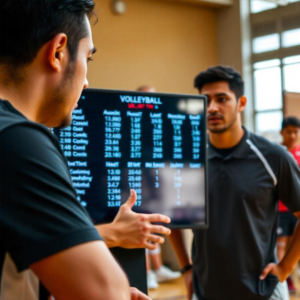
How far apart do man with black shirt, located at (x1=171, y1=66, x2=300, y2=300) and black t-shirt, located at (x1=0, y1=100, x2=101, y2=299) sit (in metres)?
1.71

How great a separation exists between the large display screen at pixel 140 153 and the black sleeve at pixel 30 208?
0.94m

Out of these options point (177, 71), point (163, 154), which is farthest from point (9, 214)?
point (177, 71)

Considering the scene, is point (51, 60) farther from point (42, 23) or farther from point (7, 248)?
point (7, 248)

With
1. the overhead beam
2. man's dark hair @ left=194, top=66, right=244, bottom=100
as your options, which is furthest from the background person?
the overhead beam

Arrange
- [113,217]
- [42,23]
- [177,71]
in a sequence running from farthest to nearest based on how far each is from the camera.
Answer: [177,71] < [113,217] < [42,23]

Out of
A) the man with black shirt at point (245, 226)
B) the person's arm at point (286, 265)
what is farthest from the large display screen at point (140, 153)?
the person's arm at point (286, 265)

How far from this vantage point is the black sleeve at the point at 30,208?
0.70 meters

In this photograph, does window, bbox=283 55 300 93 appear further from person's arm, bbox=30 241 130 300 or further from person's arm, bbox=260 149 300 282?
person's arm, bbox=30 241 130 300

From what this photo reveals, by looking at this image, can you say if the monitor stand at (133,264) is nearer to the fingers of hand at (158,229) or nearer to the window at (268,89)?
the fingers of hand at (158,229)

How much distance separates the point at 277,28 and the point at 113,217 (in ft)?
27.6

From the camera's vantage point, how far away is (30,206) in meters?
0.70

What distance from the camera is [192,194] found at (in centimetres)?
179

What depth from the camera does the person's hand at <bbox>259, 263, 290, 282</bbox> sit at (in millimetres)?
2308

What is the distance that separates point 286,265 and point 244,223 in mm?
304
